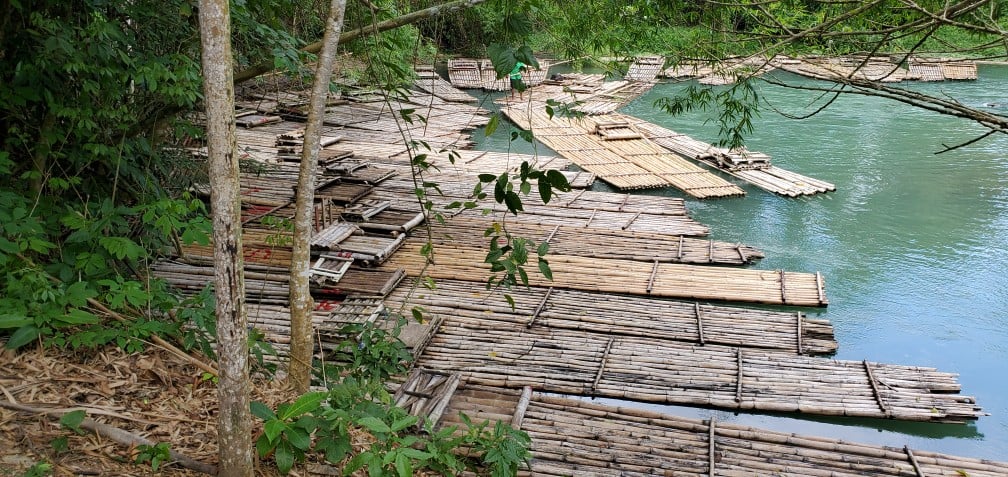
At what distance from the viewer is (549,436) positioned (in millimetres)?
4012

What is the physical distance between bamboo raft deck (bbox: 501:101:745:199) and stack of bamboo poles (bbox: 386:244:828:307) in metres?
2.01

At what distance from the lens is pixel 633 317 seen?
559 cm

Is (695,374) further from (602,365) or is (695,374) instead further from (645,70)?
(645,70)

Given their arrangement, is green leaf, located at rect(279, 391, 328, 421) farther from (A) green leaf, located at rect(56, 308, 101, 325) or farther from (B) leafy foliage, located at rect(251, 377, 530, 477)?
(A) green leaf, located at rect(56, 308, 101, 325)

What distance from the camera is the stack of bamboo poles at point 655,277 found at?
6121 millimetres

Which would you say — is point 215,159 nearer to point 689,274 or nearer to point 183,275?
point 183,275

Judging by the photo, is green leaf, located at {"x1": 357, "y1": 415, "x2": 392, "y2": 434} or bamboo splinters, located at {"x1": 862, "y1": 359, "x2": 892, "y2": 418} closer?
green leaf, located at {"x1": 357, "y1": 415, "x2": 392, "y2": 434}

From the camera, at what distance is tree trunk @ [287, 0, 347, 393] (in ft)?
8.58

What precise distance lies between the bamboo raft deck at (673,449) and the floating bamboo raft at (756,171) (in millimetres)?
4412

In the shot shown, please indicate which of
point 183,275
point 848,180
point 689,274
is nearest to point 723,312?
point 689,274

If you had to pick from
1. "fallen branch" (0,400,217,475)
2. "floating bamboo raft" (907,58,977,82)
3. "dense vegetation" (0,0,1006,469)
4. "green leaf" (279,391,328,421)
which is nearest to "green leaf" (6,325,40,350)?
"dense vegetation" (0,0,1006,469)


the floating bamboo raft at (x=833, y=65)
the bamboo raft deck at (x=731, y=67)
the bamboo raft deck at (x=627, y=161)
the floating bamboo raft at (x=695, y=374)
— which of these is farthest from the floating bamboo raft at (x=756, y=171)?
the floating bamboo raft at (x=695, y=374)

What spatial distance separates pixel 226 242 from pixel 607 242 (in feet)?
17.3

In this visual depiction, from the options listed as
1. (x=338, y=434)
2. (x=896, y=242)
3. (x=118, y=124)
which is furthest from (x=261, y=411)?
(x=896, y=242)
